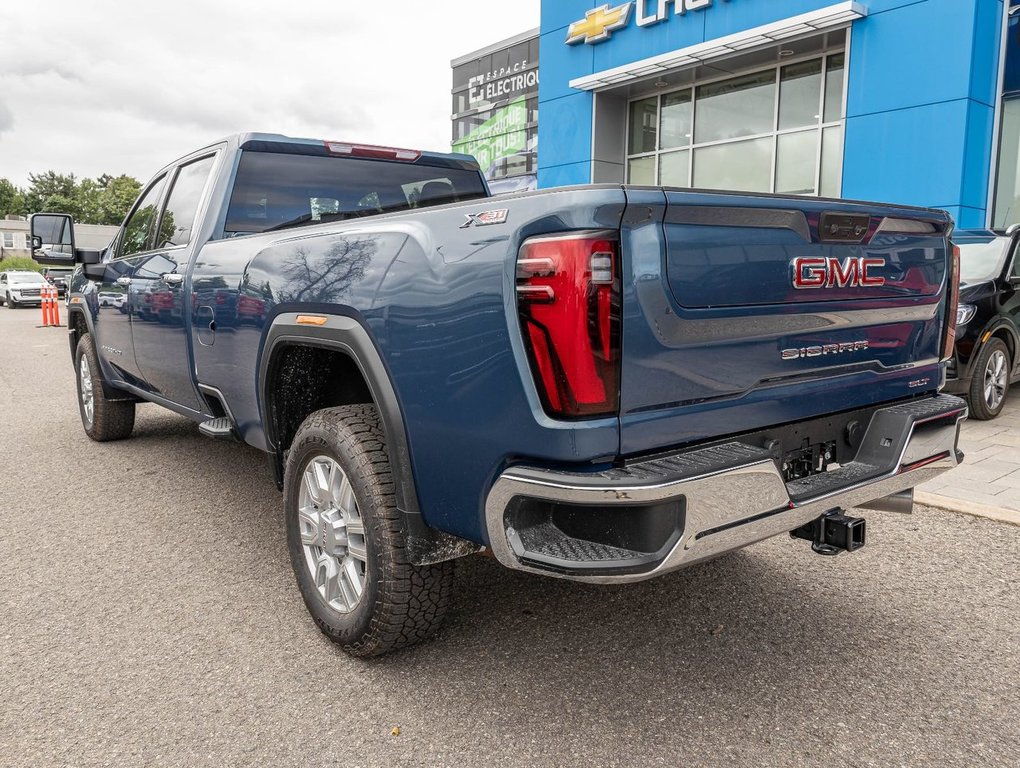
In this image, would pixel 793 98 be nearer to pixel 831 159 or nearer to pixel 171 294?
pixel 831 159

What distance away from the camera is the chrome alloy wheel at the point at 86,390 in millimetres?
6031

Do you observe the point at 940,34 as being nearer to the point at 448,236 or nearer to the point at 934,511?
the point at 934,511

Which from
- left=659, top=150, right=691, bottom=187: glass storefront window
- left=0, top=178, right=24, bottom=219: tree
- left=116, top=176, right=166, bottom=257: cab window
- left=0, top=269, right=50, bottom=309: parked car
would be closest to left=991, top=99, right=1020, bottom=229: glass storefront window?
left=659, top=150, right=691, bottom=187: glass storefront window

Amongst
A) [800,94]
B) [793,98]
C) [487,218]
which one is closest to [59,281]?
[793,98]

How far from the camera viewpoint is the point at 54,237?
5.52 meters

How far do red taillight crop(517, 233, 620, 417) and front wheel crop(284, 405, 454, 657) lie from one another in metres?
0.78

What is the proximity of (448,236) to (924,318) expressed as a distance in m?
1.81

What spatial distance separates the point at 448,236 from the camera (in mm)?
2270

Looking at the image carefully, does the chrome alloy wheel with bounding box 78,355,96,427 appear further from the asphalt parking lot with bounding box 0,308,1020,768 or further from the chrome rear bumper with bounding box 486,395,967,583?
the chrome rear bumper with bounding box 486,395,967,583

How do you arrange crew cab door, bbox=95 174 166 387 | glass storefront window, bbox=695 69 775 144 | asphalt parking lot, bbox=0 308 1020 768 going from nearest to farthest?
asphalt parking lot, bbox=0 308 1020 768
crew cab door, bbox=95 174 166 387
glass storefront window, bbox=695 69 775 144

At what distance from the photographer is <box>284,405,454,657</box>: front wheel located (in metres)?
2.57

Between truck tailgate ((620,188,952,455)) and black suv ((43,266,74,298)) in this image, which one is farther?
black suv ((43,266,74,298))

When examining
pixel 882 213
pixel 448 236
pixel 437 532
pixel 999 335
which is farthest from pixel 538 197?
pixel 999 335

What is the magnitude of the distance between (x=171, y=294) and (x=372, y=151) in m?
1.28
